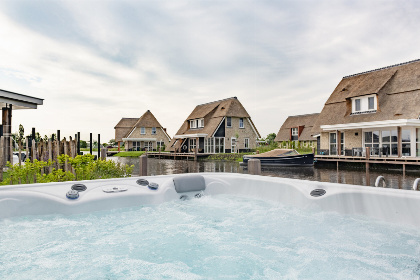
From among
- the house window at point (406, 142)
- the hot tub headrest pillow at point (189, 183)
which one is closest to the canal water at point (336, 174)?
the house window at point (406, 142)

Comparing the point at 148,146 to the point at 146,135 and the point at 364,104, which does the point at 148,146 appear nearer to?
the point at 146,135

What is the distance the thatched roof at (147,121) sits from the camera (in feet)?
124

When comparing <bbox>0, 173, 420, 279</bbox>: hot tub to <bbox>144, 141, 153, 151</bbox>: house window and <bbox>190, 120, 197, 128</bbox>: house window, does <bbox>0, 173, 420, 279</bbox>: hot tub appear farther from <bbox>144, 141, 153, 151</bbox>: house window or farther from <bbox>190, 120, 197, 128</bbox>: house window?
<bbox>144, 141, 153, 151</bbox>: house window

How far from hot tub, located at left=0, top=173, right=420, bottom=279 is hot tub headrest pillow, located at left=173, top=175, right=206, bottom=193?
0.02m

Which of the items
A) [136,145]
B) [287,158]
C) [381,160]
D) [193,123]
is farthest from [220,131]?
[381,160]

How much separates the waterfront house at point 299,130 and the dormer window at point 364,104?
13820 millimetres

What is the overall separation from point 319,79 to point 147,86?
9.69 metres

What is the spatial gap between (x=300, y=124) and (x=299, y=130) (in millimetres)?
914

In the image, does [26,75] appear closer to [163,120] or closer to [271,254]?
[271,254]

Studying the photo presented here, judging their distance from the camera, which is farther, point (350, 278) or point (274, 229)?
point (274, 229)

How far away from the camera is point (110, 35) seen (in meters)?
10.2

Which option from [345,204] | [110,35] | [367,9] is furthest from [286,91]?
[345,204]

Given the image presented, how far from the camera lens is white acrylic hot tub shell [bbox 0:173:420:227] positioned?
147 inches

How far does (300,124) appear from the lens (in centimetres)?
3597
